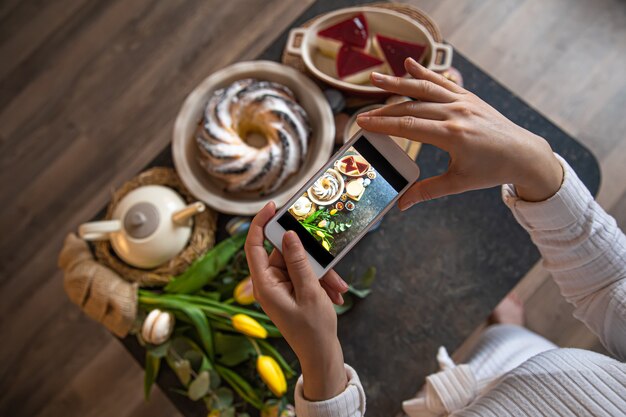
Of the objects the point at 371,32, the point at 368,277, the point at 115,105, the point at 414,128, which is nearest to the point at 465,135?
the point at 414,128

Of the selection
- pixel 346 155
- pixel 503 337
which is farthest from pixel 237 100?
pixel 503 337

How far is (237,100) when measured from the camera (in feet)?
3.33

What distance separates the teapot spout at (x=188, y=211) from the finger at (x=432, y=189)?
411mm

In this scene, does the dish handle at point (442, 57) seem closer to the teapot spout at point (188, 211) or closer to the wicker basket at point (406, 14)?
the wicker basket at point (406, 14)

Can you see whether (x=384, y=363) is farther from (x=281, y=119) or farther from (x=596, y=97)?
(x=596, y=97)

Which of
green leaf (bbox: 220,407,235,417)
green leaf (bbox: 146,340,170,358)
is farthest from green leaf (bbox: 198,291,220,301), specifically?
green leaf (bbox: 220,407,235,417)

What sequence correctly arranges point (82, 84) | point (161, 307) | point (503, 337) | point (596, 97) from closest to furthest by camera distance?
point (161, 307) → point (503, 337) → point (596, 97) → point (82, 84)

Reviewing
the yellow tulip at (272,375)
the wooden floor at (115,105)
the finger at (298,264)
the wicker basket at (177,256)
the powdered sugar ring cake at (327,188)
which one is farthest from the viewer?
the wooden floor at (115,105)

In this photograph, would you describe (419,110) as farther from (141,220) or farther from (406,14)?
(141,220)

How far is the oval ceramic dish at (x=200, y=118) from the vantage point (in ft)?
3.27

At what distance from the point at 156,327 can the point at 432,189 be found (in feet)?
1.97

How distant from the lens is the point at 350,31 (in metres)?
1.06

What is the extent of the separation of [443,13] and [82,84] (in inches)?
57.1

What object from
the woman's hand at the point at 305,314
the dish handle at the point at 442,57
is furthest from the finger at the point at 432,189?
the dish handle at the point at 442,57
